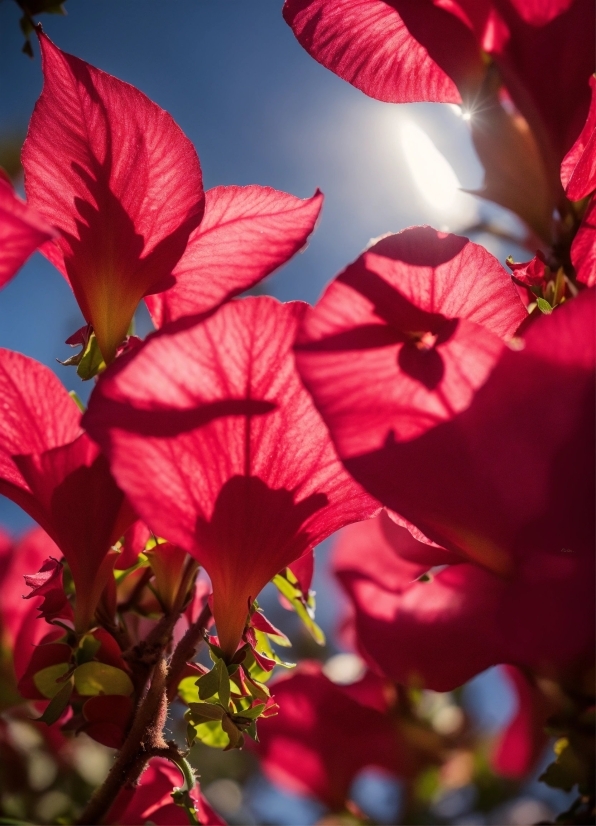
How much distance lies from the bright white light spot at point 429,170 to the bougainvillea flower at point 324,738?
37 cm

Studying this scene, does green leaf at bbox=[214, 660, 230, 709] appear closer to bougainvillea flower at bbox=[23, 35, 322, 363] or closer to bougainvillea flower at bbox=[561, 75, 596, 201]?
bougainvillea flower at bbox=[23, 35, 322, 363]

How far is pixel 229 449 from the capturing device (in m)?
0.32

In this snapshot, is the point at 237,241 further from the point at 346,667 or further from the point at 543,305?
the point at 346,667

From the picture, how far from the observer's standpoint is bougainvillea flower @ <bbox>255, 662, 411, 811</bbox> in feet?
2.06

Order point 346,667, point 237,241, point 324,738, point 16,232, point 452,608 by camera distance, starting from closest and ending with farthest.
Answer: point 16,232 → point 237,241 → point 452,608 → point 324,738 → point 346,667

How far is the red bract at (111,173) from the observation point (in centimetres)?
35

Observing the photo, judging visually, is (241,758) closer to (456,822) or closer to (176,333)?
(456,822)

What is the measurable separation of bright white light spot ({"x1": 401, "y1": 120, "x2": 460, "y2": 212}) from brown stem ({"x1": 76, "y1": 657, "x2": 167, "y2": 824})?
35cm

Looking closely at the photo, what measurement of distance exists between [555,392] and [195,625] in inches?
8.7

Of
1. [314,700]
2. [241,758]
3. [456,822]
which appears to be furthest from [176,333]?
[241,758]

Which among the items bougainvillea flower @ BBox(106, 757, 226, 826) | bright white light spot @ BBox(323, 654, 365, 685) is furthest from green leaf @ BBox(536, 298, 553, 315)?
bright white light spot @ BBox(323, 654, 365, 685)

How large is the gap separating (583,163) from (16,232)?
26 centimetres

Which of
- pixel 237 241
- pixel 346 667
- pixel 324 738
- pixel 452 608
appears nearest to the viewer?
pixel 237 241

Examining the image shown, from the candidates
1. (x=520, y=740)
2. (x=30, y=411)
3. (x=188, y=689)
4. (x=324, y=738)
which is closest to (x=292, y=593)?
(x=188, y=689)
